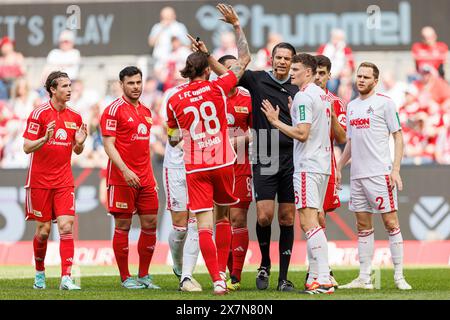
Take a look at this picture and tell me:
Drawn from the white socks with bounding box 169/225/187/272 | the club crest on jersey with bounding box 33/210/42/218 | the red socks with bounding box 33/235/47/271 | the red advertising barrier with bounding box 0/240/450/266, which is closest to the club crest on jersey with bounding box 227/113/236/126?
the white socks with bounding box 169/225/187/272

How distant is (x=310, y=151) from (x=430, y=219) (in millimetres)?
7478

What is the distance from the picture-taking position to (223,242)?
10.5 meters

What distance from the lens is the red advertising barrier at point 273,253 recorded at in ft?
54.9

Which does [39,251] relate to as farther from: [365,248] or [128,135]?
[365,248]

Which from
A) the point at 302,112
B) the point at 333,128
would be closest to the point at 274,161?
the point at 333,128

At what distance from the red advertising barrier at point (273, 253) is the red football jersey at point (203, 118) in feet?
21.9

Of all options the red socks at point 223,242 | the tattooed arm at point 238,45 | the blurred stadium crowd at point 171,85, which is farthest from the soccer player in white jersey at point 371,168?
the blurred stadium crowd at point 171,85

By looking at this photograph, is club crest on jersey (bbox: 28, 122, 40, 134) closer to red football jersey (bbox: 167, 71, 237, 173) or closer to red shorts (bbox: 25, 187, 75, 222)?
red shorts (bbox: 25, 187, 75, 222)

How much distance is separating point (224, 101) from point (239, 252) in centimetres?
205

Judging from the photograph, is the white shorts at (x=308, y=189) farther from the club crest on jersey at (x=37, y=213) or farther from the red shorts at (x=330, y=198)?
the club crest on jersey at (x=37, y=213)

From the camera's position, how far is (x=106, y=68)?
19.1 m

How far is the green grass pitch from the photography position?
9.82 meters
